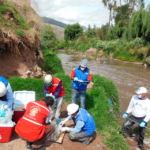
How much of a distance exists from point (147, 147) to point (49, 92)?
321cm

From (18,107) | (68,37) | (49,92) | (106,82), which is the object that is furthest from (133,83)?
(68,37)

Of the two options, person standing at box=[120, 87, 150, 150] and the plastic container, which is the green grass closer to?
person standing at box=[120, 87, 150, 150]

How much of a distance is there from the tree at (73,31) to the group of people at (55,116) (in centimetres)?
4662

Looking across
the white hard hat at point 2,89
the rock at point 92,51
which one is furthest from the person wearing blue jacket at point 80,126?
the rock at point 92,51

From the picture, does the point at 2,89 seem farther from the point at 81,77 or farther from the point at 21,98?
the point at 81,77

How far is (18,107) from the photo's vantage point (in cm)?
354

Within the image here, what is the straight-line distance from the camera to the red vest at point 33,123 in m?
2.73

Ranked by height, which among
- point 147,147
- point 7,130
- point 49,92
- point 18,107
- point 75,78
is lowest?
point 147,147

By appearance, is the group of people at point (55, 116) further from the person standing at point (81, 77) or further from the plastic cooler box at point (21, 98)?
the plastic cooler box at point (21, 98)

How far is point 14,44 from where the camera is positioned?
5.93 metres

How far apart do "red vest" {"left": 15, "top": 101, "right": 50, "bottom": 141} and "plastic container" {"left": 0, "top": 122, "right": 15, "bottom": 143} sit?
0.79 feet

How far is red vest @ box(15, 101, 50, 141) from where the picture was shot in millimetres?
2727

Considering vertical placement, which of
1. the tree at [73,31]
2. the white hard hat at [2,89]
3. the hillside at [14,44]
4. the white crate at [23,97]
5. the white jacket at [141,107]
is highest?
the tree at [73,31]

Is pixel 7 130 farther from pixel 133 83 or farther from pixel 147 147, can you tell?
pixel 133 83
